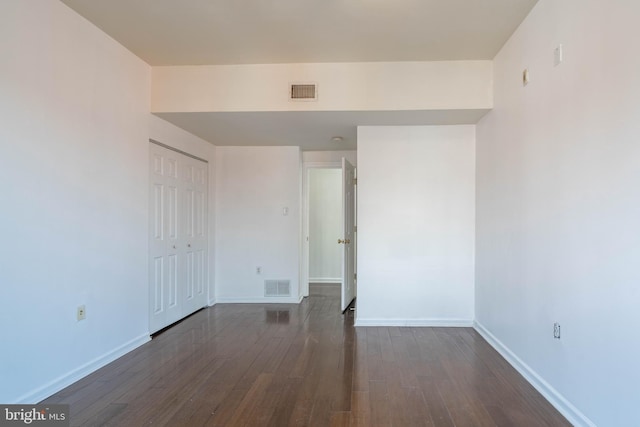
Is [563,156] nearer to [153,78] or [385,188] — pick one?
[385,188]

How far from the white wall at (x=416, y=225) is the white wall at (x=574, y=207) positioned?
77cm

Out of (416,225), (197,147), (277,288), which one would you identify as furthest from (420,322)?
(197,147)

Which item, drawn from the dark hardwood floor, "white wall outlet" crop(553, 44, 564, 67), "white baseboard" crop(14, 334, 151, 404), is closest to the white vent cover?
the dark hardwood floor

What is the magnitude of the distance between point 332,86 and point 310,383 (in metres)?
2.66

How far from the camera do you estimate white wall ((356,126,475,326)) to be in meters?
3.91

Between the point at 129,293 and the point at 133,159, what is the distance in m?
1.25

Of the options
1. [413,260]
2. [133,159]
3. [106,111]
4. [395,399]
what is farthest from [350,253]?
[106,111]

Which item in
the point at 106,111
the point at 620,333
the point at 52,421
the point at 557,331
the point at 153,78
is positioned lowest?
the point at 52,421

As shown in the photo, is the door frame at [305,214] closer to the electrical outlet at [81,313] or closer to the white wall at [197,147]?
the white wall at [197,147]

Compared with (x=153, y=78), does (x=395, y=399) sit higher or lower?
lower

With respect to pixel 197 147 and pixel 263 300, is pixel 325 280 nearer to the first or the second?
pixel 263 300

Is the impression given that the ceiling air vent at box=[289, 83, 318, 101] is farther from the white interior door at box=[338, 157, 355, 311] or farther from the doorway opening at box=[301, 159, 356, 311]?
the doorway opening at box=[301, 159, 356, 311]

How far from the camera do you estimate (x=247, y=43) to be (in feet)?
9.84

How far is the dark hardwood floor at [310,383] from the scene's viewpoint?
2107 millimetres
